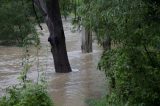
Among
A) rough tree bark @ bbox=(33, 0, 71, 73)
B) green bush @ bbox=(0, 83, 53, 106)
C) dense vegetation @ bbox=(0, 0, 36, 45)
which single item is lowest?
dense vegetation @ bbox=(0, 0, 36, 45)

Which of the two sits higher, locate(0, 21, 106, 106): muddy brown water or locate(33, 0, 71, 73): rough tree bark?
locate(33, 0, 71, 73): rough tree bark

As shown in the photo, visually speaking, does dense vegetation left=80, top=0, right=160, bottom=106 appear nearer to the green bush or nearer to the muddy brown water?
the green bush

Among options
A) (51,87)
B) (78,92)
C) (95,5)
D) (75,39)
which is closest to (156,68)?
(95,5)

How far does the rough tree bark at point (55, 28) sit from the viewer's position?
18.9 m

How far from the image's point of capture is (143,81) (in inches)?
306

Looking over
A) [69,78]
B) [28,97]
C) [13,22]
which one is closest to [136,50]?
[28,97]

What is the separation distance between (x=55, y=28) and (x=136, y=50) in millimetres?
11340

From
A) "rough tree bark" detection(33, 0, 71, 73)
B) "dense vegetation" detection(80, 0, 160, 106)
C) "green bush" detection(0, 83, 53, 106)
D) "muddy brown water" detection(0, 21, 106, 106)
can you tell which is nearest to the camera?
"green bush" detection(0, 83, 53, 106)

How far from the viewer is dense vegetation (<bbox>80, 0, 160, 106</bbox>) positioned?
7.70 m

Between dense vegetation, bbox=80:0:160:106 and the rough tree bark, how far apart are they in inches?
428

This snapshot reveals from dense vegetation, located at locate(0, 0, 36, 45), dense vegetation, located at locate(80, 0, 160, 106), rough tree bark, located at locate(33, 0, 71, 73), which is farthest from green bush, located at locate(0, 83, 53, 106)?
dense vegetation, located at locate(0, 0, 36, 45)

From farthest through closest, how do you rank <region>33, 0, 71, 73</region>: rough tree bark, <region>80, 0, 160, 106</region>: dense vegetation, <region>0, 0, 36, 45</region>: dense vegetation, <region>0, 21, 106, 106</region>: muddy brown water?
<region>0, 0, 36, 45</region>: dense vegetation, <region>33, 0, 71, 73</region>: rough tree bark, <region>0, 21, 106, 106</region>: muddy brown water, <region>80, 0, 160, 106</region>: dense vegetation

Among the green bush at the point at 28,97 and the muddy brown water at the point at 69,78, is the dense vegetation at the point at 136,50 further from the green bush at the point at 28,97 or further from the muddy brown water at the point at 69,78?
the muddy brown water at the point at 69,78

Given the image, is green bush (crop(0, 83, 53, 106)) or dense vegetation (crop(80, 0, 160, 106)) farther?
dense vegetation (crop(80, 0, 160, 106))
